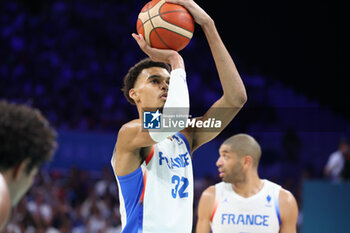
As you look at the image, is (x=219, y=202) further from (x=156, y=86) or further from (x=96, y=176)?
(x=96, y=176)

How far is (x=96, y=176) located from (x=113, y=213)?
3.91 ft

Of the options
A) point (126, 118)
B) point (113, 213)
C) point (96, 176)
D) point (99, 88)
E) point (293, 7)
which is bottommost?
point (113, 213)

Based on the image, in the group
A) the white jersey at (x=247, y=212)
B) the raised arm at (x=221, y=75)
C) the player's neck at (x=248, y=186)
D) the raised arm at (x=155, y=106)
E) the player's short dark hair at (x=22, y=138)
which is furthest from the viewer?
the player's neck at (x=248, y=186)

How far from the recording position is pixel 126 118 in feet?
36.2

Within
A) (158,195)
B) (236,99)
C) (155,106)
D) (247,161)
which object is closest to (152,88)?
(155,106)

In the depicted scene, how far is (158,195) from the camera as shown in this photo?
3.11m

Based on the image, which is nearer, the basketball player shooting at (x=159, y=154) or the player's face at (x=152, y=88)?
the basketball player shooting at (x=159, y=154)

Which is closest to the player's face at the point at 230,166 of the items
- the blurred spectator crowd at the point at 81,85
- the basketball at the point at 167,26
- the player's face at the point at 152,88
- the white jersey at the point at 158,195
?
the white jersey at the point at 158,195

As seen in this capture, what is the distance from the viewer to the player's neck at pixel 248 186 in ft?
15.2

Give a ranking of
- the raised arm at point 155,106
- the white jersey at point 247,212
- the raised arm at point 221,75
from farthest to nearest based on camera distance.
A: the white jersey at point 247,212, the raised arm at point 221,75, the raised arm at point 155,106

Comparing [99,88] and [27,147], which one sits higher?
[99,88]

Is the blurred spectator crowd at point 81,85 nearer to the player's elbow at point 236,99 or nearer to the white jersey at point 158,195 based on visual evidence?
the white jersey at point 158,195

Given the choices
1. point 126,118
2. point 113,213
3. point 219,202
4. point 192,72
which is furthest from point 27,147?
point 192,72

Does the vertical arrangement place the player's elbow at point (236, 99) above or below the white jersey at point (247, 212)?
above
